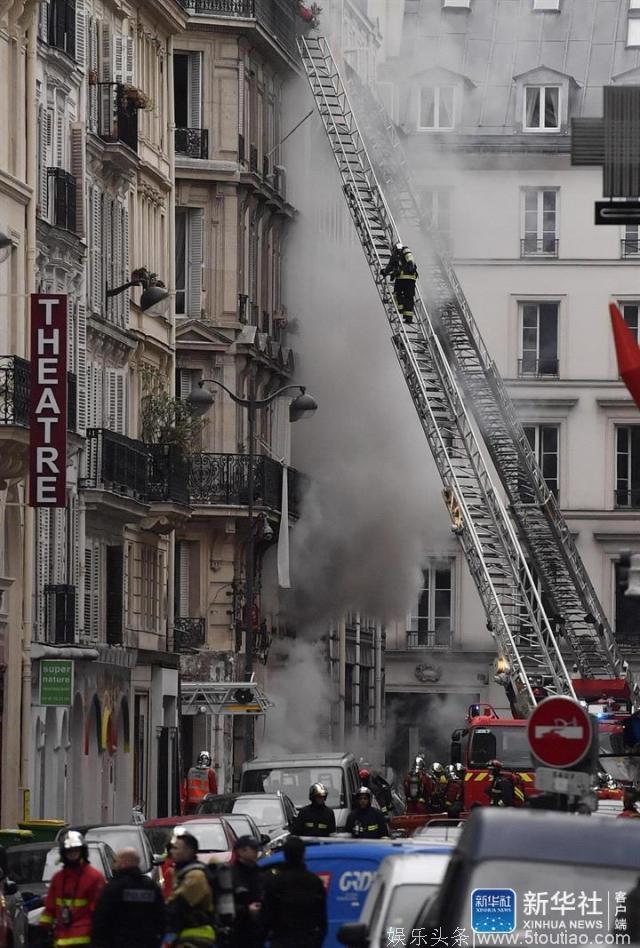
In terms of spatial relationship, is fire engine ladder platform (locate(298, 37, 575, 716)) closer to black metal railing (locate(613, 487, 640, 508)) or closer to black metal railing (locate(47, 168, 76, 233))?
black metal railing (locate(47, 168, 76, 233))

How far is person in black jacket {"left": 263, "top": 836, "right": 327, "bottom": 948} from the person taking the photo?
18.1m

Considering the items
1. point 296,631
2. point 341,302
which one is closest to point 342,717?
point 296,631

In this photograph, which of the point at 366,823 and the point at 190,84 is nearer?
the point at 366,823

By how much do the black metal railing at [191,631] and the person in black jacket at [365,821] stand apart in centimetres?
3055

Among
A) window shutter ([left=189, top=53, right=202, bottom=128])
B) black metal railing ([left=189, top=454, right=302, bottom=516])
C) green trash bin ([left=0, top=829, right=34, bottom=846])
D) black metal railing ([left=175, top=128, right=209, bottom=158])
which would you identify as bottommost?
green trash bin ([left=0, top=829, right=34, bottom=846])

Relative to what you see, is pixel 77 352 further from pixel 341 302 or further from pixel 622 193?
pixel 622 193

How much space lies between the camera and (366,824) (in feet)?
94.0

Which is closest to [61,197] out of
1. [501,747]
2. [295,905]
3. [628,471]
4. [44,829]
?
[501,747]

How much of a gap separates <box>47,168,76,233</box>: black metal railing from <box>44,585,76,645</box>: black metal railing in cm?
631

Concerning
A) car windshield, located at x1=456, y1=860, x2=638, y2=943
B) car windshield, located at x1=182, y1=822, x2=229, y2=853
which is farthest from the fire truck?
car windshield, located at x1=456, y1=860, x2=638, y2=943

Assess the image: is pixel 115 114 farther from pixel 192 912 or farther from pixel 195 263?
pixel 192 912

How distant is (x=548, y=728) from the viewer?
19359 mm

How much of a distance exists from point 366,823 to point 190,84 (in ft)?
121

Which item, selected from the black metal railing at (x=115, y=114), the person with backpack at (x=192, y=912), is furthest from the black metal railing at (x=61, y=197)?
the person with backpack at (x=192, y=912)
